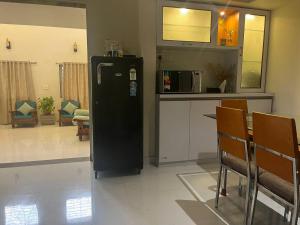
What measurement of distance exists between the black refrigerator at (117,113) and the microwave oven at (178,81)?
540 millimetres

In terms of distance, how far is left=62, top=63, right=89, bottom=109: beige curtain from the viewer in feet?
23.2

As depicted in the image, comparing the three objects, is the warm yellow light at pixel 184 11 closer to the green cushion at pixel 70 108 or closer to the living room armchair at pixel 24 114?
the green cushion at pixel 70 108

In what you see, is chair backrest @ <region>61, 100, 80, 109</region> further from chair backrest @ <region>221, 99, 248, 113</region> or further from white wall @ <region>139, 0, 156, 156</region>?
chair backrest @ <region>221, 99, 248, 113</region>

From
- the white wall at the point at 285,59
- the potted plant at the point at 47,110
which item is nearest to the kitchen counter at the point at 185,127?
the white wall at the point at 285,59

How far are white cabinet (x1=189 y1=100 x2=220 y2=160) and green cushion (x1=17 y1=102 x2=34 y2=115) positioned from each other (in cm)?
498

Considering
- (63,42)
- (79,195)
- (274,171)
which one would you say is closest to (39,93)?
(63,42)

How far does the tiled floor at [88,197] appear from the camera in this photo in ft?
7.03

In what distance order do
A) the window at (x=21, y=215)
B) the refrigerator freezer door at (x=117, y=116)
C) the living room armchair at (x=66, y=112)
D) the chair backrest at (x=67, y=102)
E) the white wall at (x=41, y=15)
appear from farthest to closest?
the chair backrest at (x=67, y=102) < the living room armchair at (x=66, y=112) < the white wall at (x=41, y=15) < the refrigerator freezer door at (x=117, y=116) < the window at (x=21, y=215)

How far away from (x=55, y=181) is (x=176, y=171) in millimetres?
1576

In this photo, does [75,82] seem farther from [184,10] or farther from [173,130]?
[173,130]

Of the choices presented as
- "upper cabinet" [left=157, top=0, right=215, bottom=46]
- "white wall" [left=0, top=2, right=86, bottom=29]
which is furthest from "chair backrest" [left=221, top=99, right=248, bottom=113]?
"white wall" [left=0, top=2, right=86, bottom=29]

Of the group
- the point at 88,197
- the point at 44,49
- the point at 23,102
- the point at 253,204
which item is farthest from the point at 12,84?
the point at 253,204

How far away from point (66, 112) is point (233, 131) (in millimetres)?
Result: 5584

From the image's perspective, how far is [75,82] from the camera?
23.5 ft
